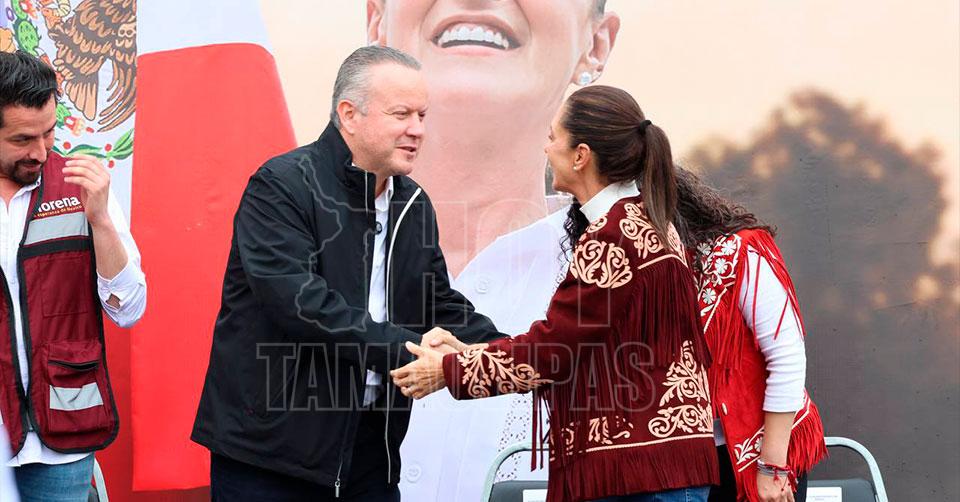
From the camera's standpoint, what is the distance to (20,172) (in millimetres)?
2994

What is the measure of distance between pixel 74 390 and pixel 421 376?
3.20 ft

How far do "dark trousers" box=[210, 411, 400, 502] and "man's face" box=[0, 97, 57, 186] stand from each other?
97cm

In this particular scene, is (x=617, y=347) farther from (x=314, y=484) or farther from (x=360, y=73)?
(x=360, y=73)

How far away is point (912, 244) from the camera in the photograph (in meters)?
4.28

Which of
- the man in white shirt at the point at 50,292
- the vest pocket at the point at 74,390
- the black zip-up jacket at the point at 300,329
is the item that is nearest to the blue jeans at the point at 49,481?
the man in white shirt at the point at 50,292

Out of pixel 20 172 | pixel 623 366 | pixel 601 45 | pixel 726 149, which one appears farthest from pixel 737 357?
pixel 20 172

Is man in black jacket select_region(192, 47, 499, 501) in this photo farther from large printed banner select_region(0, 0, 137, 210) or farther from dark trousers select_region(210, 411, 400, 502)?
large printed banner select_region(0, 0, 137, 210)

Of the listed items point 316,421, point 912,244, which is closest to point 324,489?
point 316,421

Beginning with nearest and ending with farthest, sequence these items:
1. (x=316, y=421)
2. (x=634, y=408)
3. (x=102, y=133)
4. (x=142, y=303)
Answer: (x=634, y=408)
(x=316, y=421)
(x=142, y=303)
(x=102, y=133)

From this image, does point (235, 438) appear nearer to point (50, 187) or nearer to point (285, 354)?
point (285, 354)

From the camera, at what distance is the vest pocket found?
2908mm

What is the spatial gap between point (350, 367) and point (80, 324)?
782 millimetres

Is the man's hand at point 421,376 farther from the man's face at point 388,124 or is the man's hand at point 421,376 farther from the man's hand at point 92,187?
the man's hand at point 92,187

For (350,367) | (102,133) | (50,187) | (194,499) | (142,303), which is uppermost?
(102,133)
